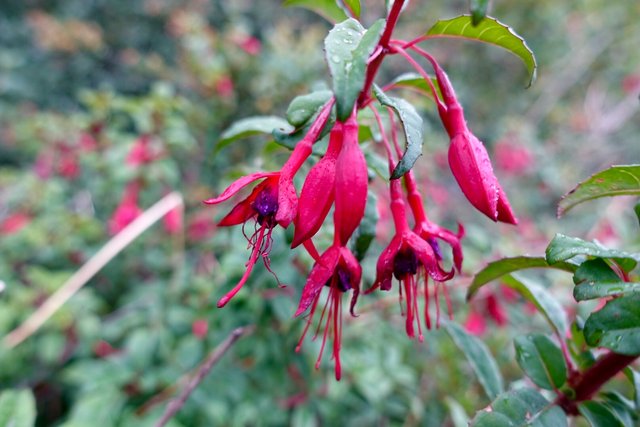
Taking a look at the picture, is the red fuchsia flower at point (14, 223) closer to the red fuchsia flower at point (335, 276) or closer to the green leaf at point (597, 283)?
the red fuchsia flower at point (335, 276)

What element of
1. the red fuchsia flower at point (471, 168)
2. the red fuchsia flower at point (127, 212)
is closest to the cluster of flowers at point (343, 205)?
the red fuchsia flower at point (471, 168)

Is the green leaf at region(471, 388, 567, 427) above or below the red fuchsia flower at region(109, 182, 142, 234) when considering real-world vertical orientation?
above

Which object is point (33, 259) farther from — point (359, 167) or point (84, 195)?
point (359, 167)

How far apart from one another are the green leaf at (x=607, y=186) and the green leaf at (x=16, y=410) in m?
0.72

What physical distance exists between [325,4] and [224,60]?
1.19 metres

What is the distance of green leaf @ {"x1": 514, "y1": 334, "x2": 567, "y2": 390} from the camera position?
1.96ft

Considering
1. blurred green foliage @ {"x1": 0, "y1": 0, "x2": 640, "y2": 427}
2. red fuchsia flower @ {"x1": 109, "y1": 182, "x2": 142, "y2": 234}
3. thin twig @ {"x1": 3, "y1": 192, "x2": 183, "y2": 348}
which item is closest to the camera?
blurred green foliage @ {"x1": 0, "y1": 0, "x2": 640, "y2": 427}

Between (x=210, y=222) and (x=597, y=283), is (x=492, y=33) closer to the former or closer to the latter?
(x=597, y=283)

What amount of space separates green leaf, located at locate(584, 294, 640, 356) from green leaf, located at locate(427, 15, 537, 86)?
9.5 inches

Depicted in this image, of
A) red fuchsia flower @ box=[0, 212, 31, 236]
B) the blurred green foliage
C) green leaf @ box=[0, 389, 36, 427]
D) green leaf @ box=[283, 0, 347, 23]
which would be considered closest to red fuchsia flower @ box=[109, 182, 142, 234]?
the blurred green foliage

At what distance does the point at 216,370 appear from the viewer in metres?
1.13

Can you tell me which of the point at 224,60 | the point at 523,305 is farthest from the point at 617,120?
the point at 224,60

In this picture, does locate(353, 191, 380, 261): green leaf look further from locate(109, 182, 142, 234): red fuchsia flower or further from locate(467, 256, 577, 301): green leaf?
locate(109, 182, 142, 234): red fuchsia flower

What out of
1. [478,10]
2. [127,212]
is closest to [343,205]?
[478,10]
